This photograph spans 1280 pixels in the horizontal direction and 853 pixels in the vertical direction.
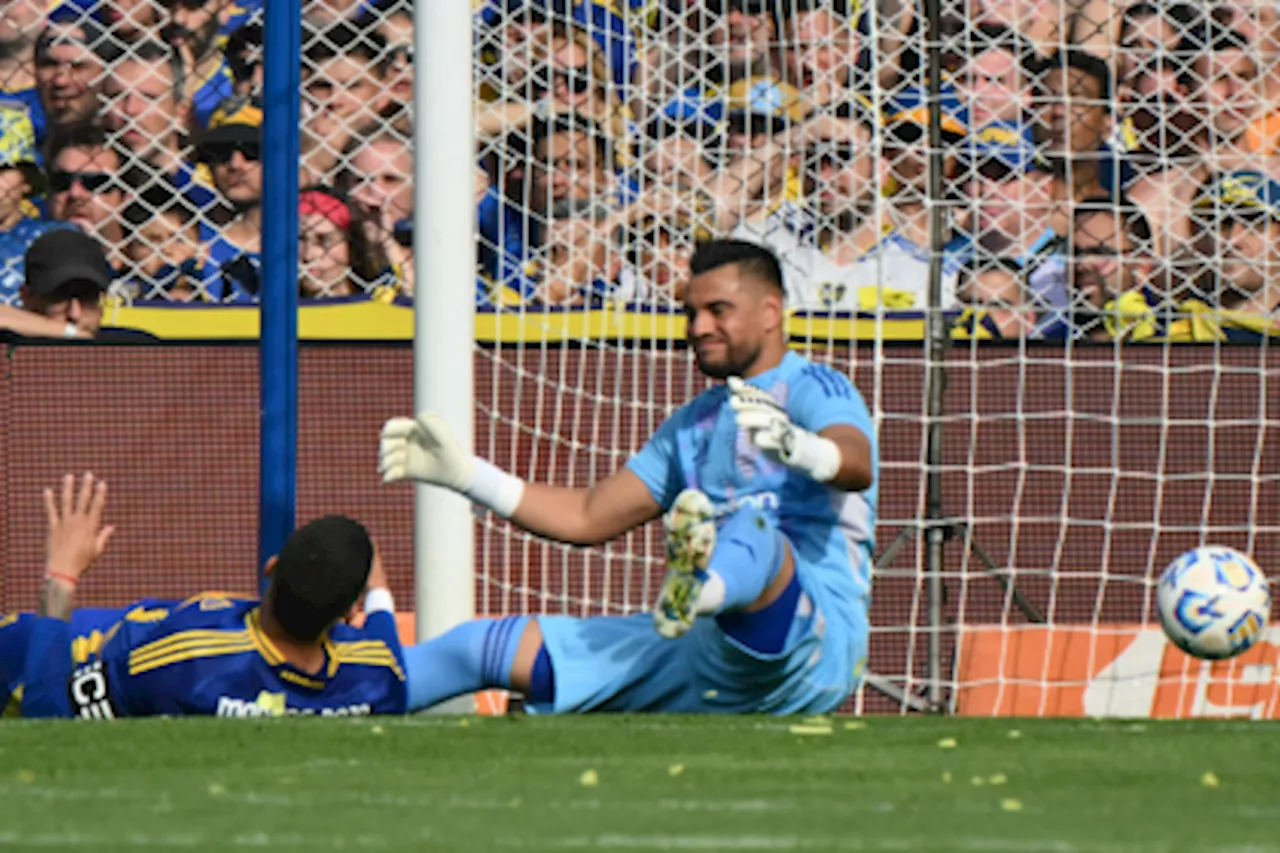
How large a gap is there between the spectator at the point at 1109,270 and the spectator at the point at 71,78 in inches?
138

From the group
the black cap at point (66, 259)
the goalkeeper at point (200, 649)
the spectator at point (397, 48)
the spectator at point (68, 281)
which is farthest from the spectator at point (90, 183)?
the goalkeeper at point (200, 649)

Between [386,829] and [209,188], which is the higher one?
[209,188]

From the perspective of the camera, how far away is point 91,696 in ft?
14.5

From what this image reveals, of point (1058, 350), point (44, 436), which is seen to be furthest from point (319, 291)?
point (1058, 350)

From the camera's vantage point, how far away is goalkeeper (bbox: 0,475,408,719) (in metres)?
4.31

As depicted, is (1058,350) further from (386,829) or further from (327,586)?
(386,829)

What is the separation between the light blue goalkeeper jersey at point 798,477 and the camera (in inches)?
189

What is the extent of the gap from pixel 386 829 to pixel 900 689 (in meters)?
4.27

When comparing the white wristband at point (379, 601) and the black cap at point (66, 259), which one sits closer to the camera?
the white wristband at point (379, 601)

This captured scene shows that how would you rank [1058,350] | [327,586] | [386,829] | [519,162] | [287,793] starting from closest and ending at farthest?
[386,829] < [287,793] < [327,586] < [519,162] < [1058,350]

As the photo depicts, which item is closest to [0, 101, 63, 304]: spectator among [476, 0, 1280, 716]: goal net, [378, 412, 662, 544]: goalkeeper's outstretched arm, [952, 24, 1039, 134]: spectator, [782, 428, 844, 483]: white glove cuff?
[476, 0, 1280, 716]: goal net

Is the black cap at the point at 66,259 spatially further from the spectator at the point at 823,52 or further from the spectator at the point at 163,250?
the spectator at the point at 823,52

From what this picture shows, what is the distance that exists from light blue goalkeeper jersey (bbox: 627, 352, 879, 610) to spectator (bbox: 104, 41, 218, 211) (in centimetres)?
294

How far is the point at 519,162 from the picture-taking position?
647cm
